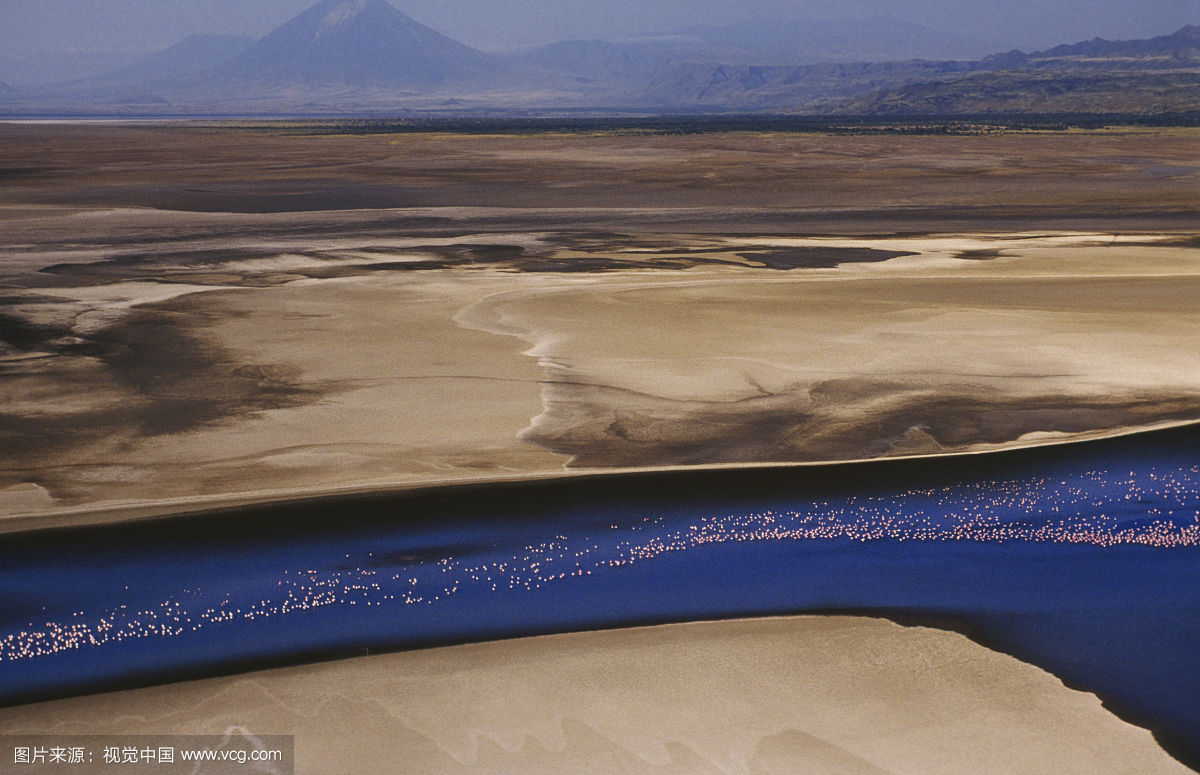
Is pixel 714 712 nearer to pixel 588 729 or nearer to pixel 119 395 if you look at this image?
pixel 588 729

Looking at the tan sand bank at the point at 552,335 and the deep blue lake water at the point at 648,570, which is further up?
the tan sand bank at the point at 552,335

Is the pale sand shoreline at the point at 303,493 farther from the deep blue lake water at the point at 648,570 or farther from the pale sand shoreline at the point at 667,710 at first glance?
the pale sand shoreline at the point at 667,710

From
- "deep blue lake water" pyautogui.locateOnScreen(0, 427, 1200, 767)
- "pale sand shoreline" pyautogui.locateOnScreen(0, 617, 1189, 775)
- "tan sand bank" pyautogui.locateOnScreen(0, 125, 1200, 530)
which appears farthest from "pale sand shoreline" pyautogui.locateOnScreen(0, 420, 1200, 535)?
"pale sand shoreline" pyautogui.locateOnScreen(0, 617, 1189, 775)

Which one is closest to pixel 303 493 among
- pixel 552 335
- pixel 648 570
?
pixel 648 570

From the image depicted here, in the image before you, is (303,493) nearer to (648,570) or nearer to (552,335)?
(648,570)

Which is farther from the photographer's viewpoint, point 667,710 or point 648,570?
point 648,570

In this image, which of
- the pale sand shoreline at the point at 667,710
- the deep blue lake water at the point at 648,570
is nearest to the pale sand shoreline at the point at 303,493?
the deep blue lake water at the point at 648,570

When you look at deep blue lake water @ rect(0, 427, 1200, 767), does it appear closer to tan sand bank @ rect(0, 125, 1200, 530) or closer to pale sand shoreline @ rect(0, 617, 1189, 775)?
pale sand shoreline @ rect(0, 617, 1189, 775)
